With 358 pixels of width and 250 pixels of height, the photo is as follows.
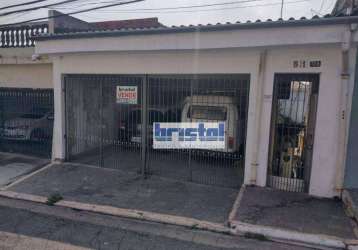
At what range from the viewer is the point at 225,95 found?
632 cm

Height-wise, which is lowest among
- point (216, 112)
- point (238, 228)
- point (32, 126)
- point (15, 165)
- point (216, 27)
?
point (238, 228)

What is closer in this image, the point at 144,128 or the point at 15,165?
the point at 144,128

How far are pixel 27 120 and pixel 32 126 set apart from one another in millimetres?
238

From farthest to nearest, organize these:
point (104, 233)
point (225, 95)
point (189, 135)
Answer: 1. point (189, 135)
2. point (225, 95)
3. point (104, 233)

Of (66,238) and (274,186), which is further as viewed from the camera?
(274,186)

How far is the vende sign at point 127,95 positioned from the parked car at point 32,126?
105 inches

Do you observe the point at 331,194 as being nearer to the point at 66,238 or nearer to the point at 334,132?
the point at 334,132

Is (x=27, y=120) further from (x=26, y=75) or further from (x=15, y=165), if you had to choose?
(x=26, y=75)

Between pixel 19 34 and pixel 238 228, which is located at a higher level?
pixel 19 34

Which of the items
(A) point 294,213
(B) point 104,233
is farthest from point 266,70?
(B) point 104,233

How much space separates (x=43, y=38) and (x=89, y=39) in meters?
1.43

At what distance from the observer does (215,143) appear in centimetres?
657

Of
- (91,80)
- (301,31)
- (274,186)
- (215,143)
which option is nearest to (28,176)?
(91,80)

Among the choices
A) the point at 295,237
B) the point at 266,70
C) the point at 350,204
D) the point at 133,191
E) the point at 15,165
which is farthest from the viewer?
the point at 15,165
